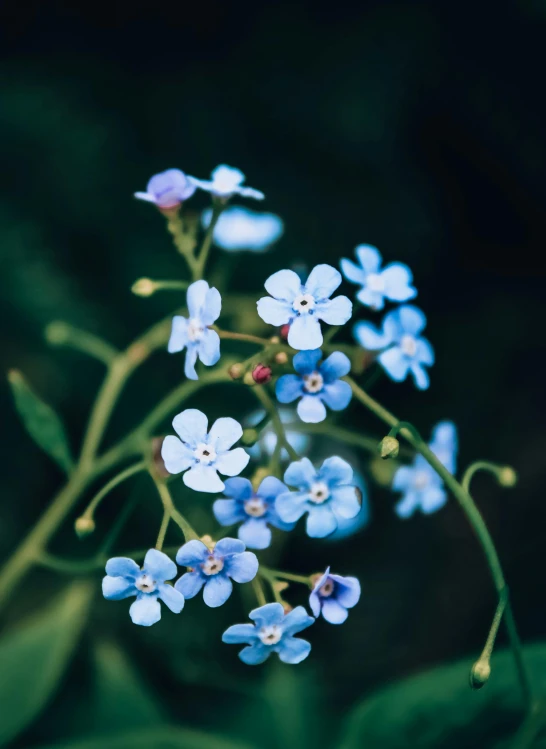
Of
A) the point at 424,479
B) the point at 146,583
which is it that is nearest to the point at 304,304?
the point at 146,583

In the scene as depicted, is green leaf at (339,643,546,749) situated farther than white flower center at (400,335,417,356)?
Yes

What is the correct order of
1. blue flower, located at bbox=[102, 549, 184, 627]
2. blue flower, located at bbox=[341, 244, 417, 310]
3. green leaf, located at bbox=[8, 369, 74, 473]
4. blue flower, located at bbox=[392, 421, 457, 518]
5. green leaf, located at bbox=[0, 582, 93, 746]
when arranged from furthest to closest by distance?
green leaf, located at bbox=[0, 582, 93, 746], blue flower, located at bbox=[392, 421, 457, 518], green leaf, located at bbox=[8, 369, 74, 473], blue flower, located at bbox=[341, 244, 417, 310], blue flower, located at bbox=[102, 549, 184, 627]

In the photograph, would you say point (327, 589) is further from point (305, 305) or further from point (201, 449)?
point (305, 305)

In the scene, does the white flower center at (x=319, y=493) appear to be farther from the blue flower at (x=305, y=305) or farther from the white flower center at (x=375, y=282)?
the white flower center at (x=375, y=282)

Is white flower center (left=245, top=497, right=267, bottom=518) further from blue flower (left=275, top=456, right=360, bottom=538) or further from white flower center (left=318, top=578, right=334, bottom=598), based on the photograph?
white flower center (left=318, top=578, right=334, bottom=598)

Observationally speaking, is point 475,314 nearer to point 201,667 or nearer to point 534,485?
point 534,485

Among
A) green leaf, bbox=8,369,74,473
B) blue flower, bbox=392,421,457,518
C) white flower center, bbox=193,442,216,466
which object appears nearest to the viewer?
white flower center, bbox=193,442,216,466

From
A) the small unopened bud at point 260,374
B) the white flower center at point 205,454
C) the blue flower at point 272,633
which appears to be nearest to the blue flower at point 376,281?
the small unopened bud at point 260,374

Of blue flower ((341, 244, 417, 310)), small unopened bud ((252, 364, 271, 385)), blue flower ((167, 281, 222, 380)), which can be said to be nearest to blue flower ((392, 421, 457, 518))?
blue flower ((341, 244, 417, 310))

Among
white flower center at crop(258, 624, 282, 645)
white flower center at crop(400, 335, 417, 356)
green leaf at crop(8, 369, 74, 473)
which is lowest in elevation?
white flower center at crop(258, 624, 282, 645)
